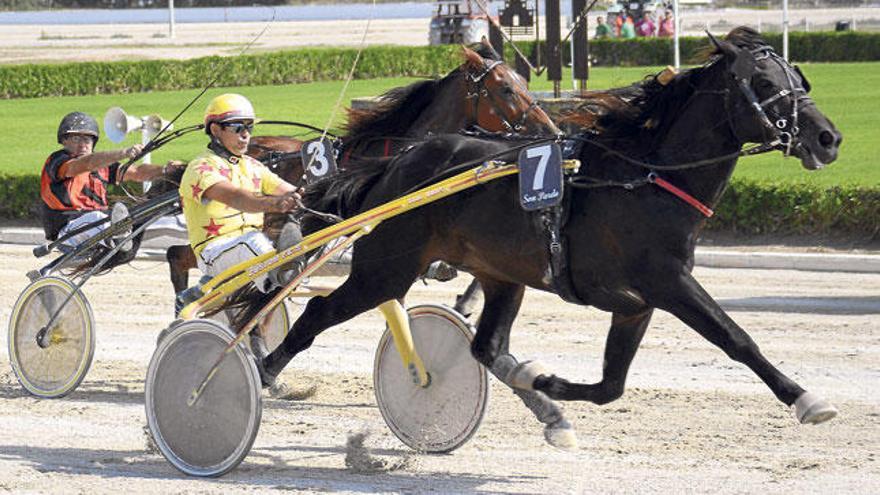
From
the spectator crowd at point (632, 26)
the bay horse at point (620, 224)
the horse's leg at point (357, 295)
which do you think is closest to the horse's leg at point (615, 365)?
the bay horse at point (620, 224)

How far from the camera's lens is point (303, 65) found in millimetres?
31734

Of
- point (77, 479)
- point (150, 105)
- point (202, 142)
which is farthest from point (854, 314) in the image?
point (150, 105)

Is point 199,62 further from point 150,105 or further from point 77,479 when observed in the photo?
point 77,479

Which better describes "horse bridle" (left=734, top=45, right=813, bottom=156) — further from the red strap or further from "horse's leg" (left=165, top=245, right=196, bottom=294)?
"horse's leg" (left=165, top=245, right=196, bottom=294)

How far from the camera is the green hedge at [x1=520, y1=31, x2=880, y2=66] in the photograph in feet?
104

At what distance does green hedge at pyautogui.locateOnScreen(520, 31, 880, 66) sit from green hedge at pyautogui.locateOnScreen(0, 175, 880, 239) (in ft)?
60.9

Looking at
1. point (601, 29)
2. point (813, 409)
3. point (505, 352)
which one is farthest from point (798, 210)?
point (601, 29)

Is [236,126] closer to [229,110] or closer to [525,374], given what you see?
[229,110]

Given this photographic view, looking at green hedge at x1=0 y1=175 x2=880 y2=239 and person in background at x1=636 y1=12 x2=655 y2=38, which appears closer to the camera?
green hedge at x1=0 y1=175 x2=880 y2=239

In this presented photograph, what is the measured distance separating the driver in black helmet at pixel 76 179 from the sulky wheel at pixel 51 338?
17.5 inches

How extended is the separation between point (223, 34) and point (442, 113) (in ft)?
126

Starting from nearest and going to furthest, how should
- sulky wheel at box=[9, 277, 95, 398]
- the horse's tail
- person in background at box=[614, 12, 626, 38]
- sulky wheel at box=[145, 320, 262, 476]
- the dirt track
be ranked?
the dirt track, sulky wheel at box=[145, 320, 262, 476], the horse's tail, sulky wheel at box=[9, 277, 95, 398], person in background at box=[614, 12, 626, 38]

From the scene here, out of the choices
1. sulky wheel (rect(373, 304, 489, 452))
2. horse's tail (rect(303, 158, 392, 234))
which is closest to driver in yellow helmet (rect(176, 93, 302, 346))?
horse's tail (rect(303, 158, 392, 234))

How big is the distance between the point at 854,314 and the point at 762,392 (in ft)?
7.73
